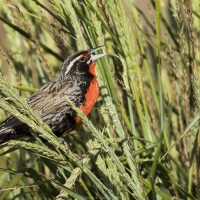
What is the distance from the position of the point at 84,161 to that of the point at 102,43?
53 cm

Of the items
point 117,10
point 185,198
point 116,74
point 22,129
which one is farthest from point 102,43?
point 185,198

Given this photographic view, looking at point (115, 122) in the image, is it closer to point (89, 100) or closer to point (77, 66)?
point (89, 100)

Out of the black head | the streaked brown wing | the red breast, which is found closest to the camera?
the red breast

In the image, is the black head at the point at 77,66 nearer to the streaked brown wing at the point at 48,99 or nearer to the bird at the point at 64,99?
the bird at the point at 64,99

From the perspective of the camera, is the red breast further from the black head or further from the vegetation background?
the black head

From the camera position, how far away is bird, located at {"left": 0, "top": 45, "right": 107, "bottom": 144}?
92.4 inches

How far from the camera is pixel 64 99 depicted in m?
2.50

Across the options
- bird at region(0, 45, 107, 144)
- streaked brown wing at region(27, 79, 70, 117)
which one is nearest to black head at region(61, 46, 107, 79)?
bird at region(0, 45, 107, 144)

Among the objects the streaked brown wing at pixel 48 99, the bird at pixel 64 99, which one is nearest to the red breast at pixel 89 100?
the bird at pixel 64 99

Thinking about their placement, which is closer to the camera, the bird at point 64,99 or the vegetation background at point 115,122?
the vegetation background at point 115,122

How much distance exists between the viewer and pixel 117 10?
73.2 inches

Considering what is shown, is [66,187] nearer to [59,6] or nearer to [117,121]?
[117,121]

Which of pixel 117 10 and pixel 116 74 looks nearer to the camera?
pixel 117 10

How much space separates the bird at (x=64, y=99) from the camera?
2346mm
